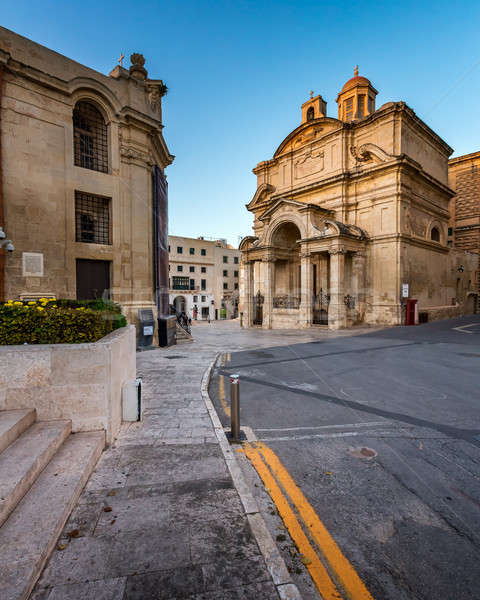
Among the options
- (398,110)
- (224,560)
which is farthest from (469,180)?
(224,560)

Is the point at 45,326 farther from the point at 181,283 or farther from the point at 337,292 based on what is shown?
the point at 181,283

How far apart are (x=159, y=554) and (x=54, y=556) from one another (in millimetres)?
811

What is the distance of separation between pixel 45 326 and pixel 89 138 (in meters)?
13.3

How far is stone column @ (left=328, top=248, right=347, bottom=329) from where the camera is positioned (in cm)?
2200

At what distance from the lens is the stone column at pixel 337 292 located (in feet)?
72.2

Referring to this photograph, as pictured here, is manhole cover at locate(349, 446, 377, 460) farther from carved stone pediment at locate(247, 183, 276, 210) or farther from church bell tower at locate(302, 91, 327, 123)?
church bell tower at locate(302, 91, 327, 123)

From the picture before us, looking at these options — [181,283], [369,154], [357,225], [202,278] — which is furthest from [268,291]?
[202,278]

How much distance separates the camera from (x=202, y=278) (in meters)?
54.9

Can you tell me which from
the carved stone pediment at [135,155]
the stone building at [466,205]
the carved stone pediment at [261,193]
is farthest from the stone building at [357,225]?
the carved stone pediment at [135,155]

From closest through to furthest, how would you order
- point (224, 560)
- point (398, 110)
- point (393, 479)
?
point (224, 560) < point (393, 479) < point (398, 110)

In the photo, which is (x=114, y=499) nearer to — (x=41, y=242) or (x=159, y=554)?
(x=159, y=554)

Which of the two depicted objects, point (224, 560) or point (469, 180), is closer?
point (224, 560)

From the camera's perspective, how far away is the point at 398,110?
75.9ft

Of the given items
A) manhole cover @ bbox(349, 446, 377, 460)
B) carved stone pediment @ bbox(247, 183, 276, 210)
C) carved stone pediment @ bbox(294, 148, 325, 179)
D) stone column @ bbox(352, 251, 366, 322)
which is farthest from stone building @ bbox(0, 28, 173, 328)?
carved stone pediment @ bbox(247, 183, 276, 210)
